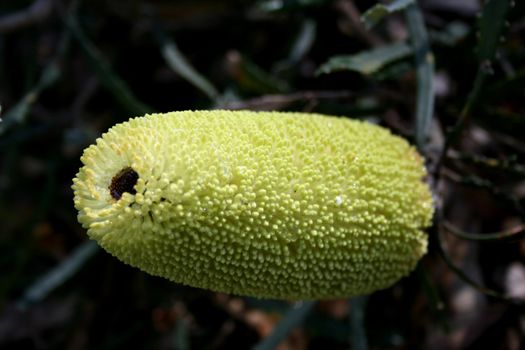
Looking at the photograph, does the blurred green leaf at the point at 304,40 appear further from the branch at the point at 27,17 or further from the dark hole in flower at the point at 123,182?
the dark hole in flower at the point at 123,182

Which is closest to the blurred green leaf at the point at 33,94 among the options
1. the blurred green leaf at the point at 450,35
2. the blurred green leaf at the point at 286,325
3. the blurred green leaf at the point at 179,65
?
the blurred green leaf at the point at 179,65

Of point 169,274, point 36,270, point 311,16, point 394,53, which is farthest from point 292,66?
point 169,274

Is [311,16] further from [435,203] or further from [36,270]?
[36,270]

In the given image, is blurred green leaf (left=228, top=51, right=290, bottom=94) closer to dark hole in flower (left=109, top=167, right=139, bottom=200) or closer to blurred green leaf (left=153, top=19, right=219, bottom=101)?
blurred green leaf (left=153, top=19, right=219, bottom=101)

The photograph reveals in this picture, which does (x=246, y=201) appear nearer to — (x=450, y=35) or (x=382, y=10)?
(x=382, y=10)

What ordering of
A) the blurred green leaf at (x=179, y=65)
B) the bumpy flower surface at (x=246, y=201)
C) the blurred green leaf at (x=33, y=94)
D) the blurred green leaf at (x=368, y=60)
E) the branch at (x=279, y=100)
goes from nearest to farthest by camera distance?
the bumpy flower surface at (x=246, y=201) < the blurred green leaf at (x=368, y=60) < the branch at (x=279, y=100) < the blurred green leaf at (x=33, y=94) < the blurred green leaf at (x=179, y=65)

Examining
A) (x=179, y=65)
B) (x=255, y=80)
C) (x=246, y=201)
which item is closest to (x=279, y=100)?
(x=255, y=80)
